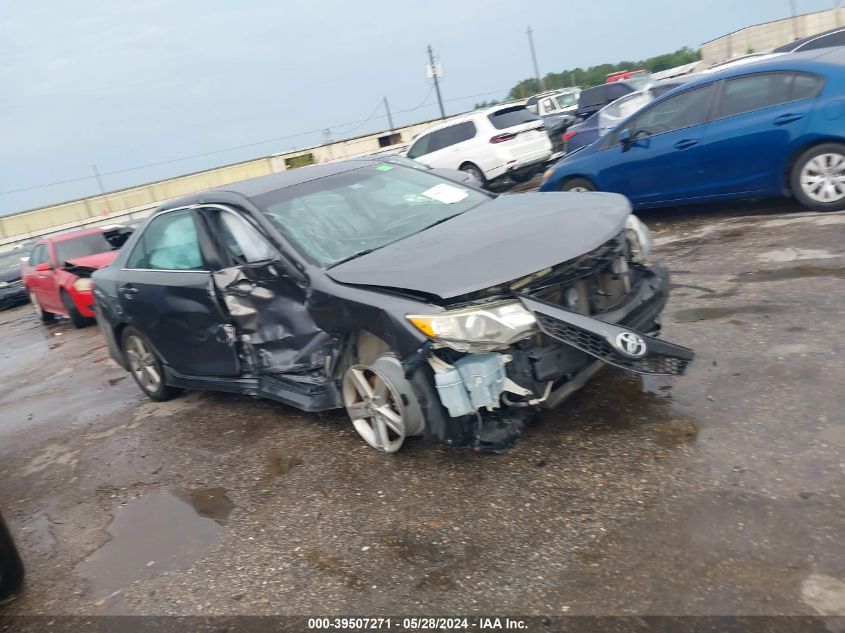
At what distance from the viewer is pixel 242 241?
4699mm

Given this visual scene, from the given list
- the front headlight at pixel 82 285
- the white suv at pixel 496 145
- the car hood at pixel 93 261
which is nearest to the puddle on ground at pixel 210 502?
the car hood at pixel 93 261

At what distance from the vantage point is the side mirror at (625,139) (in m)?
8.48

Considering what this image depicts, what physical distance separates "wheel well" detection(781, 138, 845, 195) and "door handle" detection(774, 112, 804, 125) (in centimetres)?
→ 28

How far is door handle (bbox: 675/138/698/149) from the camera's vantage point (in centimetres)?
776

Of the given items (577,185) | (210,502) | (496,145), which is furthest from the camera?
(496,145)

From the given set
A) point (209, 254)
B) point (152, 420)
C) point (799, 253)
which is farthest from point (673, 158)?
point (152, 420)

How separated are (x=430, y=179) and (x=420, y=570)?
10.3 feet

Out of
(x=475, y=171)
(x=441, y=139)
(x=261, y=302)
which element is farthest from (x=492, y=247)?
(x=441, y=139)

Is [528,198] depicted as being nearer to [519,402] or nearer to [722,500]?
[519,402]

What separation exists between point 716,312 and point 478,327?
269 centimetres

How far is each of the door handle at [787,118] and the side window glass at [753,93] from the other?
0.64ft

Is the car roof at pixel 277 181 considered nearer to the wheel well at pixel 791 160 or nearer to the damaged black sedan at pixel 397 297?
the damaged black sedan at pixel 397 297

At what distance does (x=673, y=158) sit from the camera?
800 centimetres

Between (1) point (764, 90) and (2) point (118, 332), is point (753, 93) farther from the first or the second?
(2) point (118, 332)
